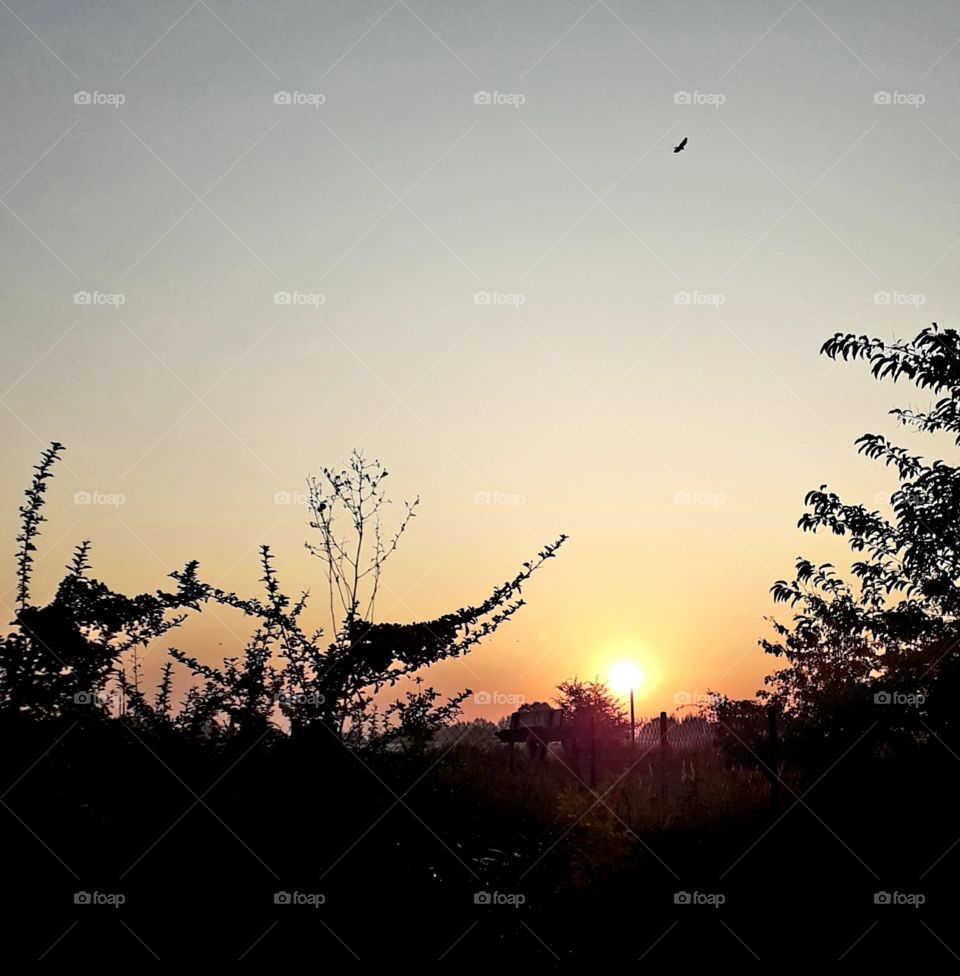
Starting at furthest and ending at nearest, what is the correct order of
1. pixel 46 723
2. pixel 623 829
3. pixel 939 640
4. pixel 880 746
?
pixel 880 746, pixel 623 829, pixel 939 640, pixel 46 723

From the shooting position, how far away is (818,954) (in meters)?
8.96

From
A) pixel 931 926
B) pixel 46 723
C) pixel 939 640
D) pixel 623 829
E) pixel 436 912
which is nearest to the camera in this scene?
pixel 46 723

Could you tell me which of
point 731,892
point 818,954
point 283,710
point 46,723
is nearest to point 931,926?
point 818,954

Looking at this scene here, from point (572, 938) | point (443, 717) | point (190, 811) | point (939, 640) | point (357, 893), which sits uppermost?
point (939, 640)

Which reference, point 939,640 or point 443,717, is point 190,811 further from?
point 939,640

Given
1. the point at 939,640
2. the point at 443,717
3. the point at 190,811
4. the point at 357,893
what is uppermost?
the point at 939,640

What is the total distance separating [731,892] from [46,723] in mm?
6946

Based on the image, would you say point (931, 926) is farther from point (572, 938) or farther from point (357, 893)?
point (357, 893)

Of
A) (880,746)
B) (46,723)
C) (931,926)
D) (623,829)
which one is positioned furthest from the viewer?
(880,746)

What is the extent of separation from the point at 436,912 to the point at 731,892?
346 cm

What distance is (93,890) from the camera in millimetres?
6941

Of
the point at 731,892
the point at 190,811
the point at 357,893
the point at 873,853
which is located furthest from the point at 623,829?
the point at 190,811

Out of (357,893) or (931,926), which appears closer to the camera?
(357,893)

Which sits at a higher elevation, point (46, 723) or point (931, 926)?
point (46, 723)
